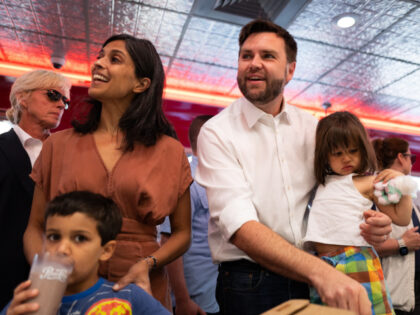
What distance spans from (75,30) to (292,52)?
3618 millimetres

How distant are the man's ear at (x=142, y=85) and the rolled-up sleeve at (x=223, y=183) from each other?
12.0 inches

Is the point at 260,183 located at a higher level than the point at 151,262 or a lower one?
higher

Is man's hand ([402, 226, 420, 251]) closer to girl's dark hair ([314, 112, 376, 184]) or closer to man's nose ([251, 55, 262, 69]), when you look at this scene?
girl's dark hair ([314, 112, 376, 184])

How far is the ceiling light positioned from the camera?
379 centimetres

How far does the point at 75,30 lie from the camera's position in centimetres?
455

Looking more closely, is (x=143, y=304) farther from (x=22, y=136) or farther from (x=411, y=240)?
(x=411, y=240)

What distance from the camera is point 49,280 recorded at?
0.81 metres

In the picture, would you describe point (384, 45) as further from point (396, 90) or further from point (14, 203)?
point (14, 203)

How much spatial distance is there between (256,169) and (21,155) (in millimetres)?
1275

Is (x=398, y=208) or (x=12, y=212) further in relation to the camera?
(x=12, y=212)

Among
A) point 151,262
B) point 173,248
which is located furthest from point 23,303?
point 173,248

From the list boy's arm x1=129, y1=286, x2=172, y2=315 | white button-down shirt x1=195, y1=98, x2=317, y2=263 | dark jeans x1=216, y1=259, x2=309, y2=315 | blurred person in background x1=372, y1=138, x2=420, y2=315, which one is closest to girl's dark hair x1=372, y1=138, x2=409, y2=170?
blurred person in background x1=372, y1=138, x2=420, y2=315

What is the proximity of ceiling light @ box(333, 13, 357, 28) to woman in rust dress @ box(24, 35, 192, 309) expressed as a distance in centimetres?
292

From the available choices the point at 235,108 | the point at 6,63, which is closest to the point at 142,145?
the point at 235,108
